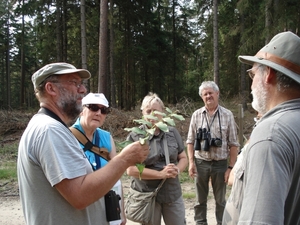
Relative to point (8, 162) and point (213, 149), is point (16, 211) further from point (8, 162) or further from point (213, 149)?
point (8, 162)

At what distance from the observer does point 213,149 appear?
4465 mm

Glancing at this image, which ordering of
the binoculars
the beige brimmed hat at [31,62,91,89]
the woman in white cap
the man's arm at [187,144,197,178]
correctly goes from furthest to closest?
the man's arm at [187,144,197,178] → the binoculars → the woman in white cap → the beige brimmed hat at [31,62,91,89]

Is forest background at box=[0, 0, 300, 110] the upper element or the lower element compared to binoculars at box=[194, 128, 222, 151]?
upper

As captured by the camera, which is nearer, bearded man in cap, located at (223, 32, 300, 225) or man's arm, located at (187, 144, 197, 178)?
bearded man in cap, located at (223, 32, 300, 225)

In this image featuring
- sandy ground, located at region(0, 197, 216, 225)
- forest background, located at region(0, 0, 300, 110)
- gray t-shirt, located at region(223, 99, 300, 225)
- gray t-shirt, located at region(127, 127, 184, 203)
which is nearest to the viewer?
gray t-shirt, located at region(223, 99, 300, 225)

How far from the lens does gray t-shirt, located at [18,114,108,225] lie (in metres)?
1.64

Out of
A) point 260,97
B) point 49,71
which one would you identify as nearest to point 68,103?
point 49,71

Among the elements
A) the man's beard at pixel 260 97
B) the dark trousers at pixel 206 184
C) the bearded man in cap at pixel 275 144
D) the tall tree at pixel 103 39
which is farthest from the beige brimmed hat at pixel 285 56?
the tall tree at pixel 103 39

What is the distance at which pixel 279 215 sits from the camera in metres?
1.10

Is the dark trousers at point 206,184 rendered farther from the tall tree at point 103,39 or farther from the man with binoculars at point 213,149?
the tall tree at point 103,39

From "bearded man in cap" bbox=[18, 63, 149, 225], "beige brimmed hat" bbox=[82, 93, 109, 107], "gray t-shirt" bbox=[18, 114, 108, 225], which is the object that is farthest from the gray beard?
"beige brimmed hat" bbox=[82, 93, 109, 107]

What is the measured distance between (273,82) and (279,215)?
0.65 metres

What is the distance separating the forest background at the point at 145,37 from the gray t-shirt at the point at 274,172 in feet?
38.1

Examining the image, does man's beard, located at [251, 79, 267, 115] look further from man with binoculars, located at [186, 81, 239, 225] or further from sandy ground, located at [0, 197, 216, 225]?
sandy ground, located at [0, 197, 216, 225]
